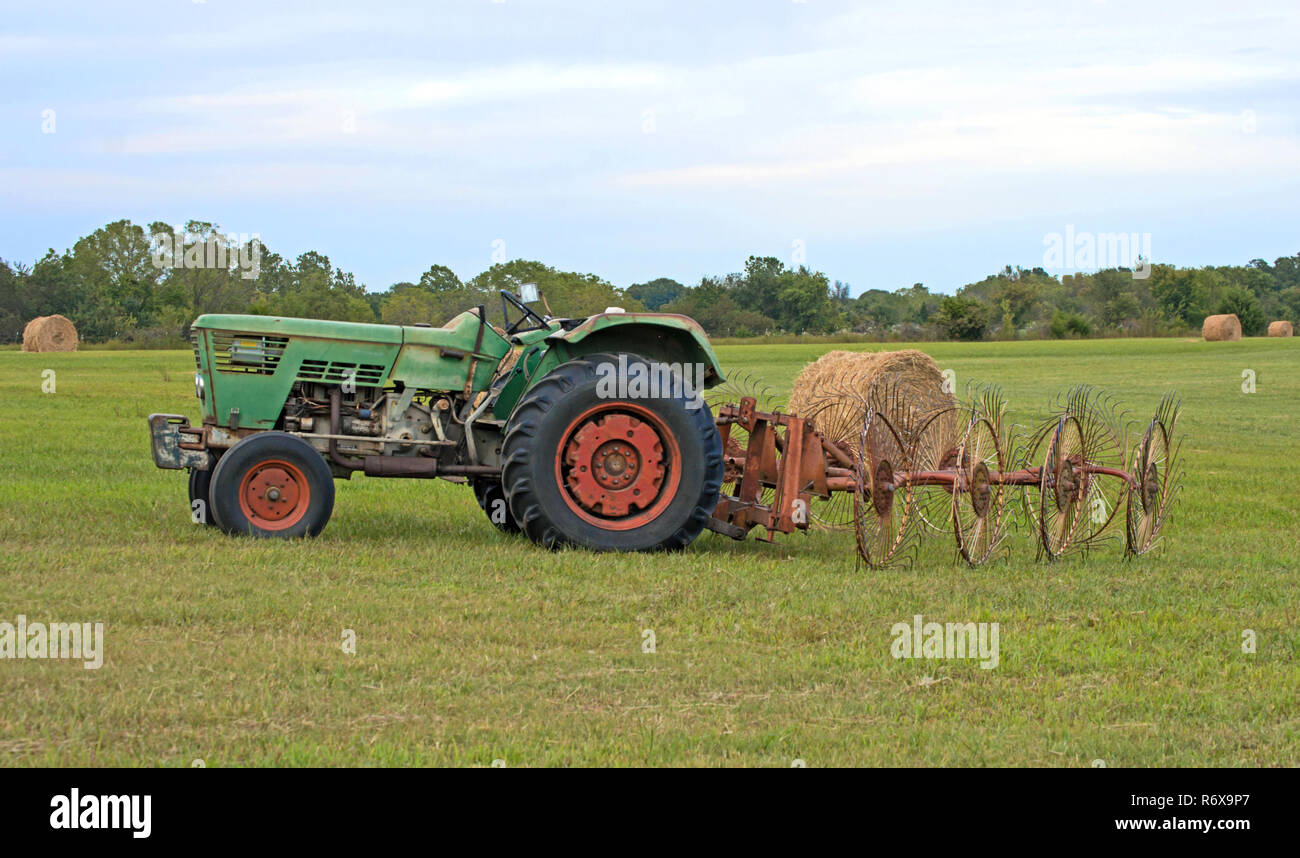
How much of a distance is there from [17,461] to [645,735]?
11049 millimetres

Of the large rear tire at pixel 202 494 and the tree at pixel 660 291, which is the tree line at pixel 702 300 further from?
the large rear tire at pixel 202 494

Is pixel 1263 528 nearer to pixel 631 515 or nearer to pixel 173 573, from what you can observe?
pixel 631 515

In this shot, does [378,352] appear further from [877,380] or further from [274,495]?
[877,380]

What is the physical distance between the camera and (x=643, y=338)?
957 cm

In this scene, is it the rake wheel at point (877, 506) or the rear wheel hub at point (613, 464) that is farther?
the rear wheel hub at point (613, 464)

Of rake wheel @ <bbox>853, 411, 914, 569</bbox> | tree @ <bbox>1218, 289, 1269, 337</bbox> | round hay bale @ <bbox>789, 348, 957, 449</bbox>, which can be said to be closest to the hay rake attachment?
rake wheel @ <bbox>853, 411, 914, 569</bbox>

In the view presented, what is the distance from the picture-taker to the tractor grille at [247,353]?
9227mm

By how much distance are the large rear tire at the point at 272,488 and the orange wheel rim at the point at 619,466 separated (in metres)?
1.63

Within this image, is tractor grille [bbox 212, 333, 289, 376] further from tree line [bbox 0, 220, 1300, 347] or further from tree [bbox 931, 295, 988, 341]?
tree [bbox 931, 295, 988, 341]

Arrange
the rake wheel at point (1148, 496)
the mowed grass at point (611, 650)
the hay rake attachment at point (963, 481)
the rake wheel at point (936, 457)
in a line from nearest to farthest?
the mowed grass at point (611, 650), the hay rake attachment at point (963, 481), the rake wheel at point (936, 457), the rake wheel at point (1148, 496)

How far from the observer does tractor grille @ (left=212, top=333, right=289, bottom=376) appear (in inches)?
363

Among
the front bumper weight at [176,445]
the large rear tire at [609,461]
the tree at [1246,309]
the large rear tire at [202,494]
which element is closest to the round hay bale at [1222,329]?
the tree at [1246,309]
